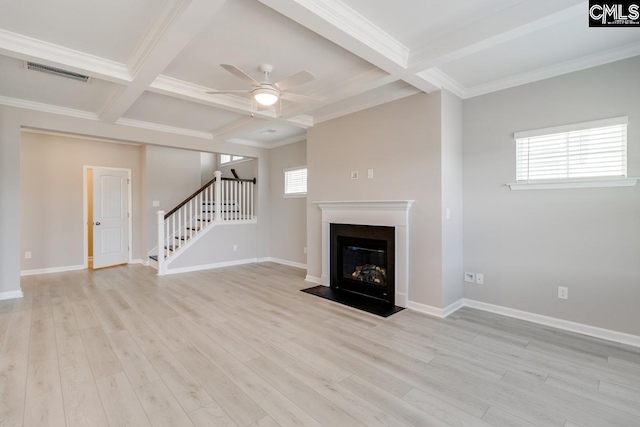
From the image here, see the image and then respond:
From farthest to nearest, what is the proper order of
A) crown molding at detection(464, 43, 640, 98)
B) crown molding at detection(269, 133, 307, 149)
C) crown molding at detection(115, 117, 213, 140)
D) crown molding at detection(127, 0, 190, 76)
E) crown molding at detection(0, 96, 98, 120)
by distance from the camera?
crown molding at detection(269, 133, 307, 149) → crown molding at detection(115, 117, 213, 140) → crown molding at detection(0, 96, 98, 120) → crown molding at detection(464, 43, 640, 98) → crown molding at detection(127, 0, 190, 76)

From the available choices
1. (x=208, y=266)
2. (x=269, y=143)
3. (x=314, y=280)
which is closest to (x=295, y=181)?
(x=269, y=143)

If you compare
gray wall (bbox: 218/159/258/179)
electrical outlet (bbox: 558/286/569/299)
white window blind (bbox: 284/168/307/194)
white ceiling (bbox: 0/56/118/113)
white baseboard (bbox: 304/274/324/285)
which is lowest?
white baseboard (bbox: 304/274/324/285)

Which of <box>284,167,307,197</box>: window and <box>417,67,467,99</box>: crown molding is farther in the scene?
<box>284,167,307,197</box>: window

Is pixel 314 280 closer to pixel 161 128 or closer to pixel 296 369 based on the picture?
pixel 296 369

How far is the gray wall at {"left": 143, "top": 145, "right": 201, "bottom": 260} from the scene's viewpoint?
6.58 metres

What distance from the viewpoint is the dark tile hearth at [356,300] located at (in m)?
3.66

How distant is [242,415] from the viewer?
6.02 feet

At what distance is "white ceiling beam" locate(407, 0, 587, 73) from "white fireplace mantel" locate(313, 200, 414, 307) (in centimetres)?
158

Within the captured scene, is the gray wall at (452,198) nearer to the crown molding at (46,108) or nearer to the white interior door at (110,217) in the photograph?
the crown molding at (46,108)

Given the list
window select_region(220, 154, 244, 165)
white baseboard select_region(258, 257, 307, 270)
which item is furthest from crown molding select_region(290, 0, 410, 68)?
window select_region(220, 154, 244, 165)

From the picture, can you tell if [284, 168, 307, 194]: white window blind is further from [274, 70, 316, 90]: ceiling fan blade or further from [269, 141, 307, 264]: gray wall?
[274, 70, 316, 90]: ceiling fan blade

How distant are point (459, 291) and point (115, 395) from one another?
3586 millimetres

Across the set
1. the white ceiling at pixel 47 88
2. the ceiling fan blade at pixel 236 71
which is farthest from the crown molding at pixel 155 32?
the white ceiling at pixel 47 88

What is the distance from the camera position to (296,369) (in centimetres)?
235
